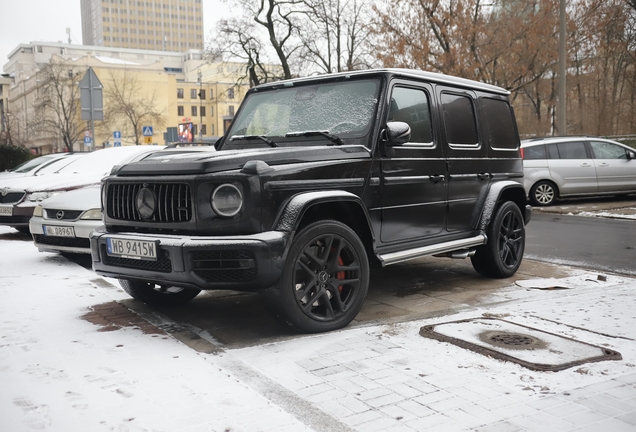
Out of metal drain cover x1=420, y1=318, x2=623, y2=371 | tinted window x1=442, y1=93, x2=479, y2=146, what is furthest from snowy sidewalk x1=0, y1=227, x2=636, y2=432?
tinted window x1=442, y1=93, x2=479, y2=146

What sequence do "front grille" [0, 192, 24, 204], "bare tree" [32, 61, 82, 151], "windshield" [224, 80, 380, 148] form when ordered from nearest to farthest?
"windshield" [224, 80, 380, 148], "front grille" [0, 192, 24, 204], "bare tree" [32, 61, 82, 151]

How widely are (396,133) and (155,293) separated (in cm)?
254

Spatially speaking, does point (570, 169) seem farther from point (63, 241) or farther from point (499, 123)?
point (63, 241)

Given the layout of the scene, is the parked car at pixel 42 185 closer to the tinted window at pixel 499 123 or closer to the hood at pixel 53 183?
the hood at pixel 53 183

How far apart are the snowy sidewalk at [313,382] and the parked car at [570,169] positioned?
38.3ft

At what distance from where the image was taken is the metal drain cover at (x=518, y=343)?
4.21m

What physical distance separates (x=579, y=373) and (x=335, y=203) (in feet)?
7.05

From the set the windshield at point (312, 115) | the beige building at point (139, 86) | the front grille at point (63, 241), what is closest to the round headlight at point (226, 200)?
the windshield at point (312, 115)

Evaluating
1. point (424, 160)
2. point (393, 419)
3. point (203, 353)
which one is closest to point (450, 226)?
point (424, 160)

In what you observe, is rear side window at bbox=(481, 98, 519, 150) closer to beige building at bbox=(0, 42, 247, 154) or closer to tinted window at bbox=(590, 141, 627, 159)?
tinted window at bbox=(590, 141, 627, 159)

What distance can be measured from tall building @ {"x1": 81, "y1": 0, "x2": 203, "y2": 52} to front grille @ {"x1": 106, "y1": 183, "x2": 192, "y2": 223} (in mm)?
183385

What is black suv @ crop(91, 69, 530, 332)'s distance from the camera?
184 inches

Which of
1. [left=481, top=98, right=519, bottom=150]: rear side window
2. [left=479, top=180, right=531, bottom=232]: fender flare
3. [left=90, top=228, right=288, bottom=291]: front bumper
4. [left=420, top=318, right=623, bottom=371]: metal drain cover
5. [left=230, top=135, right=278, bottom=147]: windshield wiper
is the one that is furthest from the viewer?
[left=481, top=98, right=519, bottom=150]: rear side window

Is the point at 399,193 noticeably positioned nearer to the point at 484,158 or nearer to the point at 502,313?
the point at 502,313
